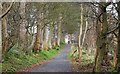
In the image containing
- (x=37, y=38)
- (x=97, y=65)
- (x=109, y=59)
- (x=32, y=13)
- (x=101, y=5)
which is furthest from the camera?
(x=37, y=38)

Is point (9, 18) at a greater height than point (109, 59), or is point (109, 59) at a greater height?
point (9, 18)

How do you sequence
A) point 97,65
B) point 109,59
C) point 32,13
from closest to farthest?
1. point 97,65
2. point 109,59
3. point 32,13

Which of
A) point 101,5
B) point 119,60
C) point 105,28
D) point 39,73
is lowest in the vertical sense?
point 39,73

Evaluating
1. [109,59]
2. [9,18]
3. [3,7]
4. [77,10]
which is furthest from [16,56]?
[77,10]

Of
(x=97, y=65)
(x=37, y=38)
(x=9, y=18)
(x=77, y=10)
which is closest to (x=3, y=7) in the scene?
(x=9, y=18)

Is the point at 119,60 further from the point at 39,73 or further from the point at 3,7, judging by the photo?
the point at 3,7

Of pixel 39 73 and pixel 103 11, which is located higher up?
pixel 103 11

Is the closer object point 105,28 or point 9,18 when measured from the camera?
point 105,28

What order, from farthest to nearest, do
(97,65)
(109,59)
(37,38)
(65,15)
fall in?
(65,15)
(37,38)
(109,59)
(97,65)

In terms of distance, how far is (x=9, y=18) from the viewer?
24.9m

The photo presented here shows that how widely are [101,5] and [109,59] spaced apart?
9.97 m

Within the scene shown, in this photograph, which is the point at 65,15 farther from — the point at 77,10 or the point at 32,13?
the point at 32,13

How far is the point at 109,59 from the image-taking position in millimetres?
24406

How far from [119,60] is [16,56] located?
11.8 metres
